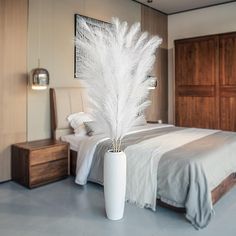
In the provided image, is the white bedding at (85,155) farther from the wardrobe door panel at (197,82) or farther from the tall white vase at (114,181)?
the wardrobe door panel at (197,82)

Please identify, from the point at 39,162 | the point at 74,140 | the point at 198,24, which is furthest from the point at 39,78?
the point at 198,24

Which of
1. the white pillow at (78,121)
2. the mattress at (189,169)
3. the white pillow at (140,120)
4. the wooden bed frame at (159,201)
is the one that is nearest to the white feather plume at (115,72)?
the white pillow at (140,120)

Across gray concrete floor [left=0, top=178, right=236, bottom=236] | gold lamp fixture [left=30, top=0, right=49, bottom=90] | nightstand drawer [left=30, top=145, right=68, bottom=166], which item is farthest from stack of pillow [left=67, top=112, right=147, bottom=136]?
gray concrete floor [left=0, top=178, right=236, bottom=236]

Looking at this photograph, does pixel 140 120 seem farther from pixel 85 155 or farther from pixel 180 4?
pixel 180 4

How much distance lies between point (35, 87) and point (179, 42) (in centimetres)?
325

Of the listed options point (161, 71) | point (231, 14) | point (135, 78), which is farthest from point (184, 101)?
point (135, 78)

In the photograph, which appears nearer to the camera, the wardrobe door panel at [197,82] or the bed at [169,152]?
the bed at [169,152]

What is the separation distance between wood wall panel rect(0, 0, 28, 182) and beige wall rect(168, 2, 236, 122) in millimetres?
3634

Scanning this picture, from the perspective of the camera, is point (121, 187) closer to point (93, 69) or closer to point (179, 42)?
point (93, 69)

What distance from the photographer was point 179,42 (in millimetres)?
5684

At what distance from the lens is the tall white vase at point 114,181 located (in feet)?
8.13

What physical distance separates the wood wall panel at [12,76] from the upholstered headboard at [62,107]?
42cm

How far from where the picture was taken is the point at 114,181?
2.48 meters

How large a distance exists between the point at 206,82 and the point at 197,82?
18 cm
